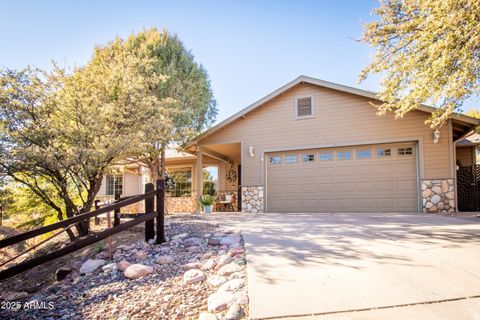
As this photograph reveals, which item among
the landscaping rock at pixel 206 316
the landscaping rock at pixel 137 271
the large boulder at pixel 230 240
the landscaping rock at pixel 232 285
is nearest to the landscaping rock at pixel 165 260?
the landscaping rock at pixel 137 271

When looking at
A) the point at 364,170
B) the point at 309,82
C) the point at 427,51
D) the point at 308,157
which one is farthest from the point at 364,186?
the point at 427,51

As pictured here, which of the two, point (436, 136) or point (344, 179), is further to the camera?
point (344, 179)

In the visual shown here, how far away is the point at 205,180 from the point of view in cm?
1423

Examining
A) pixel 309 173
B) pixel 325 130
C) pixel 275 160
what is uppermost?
pixel 325 130

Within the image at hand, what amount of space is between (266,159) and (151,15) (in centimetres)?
625

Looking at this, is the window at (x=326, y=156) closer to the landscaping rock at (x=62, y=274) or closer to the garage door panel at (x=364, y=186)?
the garage door panel at (x=364, y=186)

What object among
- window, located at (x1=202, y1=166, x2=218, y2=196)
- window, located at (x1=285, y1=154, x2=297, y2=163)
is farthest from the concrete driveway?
window, located at (x1=202, y1=166, x2=218, y2=196)

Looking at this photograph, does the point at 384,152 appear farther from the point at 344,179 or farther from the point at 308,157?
the point at 308,157

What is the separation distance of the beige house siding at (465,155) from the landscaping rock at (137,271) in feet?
40.2

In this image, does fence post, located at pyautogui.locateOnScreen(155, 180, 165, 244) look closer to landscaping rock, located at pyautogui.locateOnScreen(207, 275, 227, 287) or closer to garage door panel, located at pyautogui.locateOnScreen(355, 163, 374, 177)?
landscaping rock, located at pyautogui.locateOnScreen(207, 275, 227, 287)

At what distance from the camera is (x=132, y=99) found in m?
6.34

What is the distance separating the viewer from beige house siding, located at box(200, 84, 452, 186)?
8188 millimetres

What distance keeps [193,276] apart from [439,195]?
8049 mm

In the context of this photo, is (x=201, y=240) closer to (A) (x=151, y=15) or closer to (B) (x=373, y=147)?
(B) (x=373, y=147)
